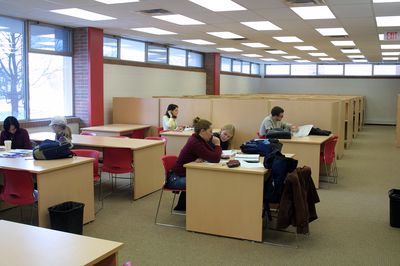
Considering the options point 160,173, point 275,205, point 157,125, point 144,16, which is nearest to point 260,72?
point 157,125

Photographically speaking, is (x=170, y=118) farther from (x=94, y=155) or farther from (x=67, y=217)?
(x=67, y=217)

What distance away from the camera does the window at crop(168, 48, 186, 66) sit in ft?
40.1

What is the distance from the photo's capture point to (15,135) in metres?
5.52

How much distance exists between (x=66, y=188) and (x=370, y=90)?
16.9 m

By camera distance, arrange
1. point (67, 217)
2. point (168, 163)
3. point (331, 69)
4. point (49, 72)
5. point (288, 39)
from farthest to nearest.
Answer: point (331, 69)
point (288, 39)
point (49, 72)
point (168, 163)
point (67, 217)

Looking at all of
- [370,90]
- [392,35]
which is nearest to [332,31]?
[392,35]

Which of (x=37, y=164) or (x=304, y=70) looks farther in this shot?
(x=304, y=70)

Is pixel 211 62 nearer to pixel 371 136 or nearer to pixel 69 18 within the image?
pixel 371 136

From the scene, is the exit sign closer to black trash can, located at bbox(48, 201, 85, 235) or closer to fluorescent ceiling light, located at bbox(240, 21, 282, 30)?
fluorescent ceiling light, located at bbox(240, 21, 282, 30)

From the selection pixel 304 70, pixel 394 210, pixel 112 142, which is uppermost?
pixel 304 70

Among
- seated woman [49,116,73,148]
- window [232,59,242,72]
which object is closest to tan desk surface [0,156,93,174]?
seated woman [49,116,73,148]

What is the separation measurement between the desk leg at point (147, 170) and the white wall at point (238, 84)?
31.4ft

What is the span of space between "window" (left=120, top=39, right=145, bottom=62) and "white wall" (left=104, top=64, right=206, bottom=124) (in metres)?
0.27

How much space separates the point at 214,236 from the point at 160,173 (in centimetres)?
204
